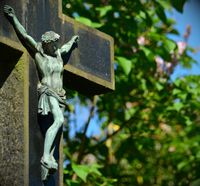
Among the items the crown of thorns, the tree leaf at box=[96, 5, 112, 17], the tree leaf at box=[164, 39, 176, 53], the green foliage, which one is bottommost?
the green foliage

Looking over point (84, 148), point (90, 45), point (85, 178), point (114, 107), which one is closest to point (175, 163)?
point (114, 107)

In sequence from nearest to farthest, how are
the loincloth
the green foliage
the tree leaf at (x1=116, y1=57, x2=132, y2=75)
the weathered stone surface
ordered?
the weathered stone surface, the loincloth, the tree leaf at (x1=116, y1=57, x2=132, y2=75), the green foliage

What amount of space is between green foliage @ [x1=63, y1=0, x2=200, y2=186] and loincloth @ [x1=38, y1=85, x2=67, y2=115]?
2623 mm

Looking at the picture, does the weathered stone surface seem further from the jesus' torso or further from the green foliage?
the green foliage

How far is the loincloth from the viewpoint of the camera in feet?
15.3

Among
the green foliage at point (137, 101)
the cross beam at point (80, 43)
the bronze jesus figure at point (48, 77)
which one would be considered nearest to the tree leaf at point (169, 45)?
the green foliage at point (137, 101)

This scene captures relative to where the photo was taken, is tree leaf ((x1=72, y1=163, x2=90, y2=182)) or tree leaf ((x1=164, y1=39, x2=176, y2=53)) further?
tree leaf ((x1=164, y1=39, x2=176, y2=53))

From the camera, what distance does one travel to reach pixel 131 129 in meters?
9.09

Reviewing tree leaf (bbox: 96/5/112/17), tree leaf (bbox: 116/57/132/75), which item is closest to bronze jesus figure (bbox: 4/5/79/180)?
tree leaf (bbox: 116/57/132/75)

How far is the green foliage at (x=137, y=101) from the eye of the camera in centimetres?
823

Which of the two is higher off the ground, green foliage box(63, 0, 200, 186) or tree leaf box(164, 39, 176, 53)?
tree leaf box(164, 39, 176, 53)

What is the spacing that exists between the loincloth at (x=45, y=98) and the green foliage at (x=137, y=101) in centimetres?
262

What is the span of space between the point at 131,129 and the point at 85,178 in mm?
1903

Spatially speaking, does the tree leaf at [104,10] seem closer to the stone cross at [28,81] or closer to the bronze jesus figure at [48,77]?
the stone cross at [28,81]
